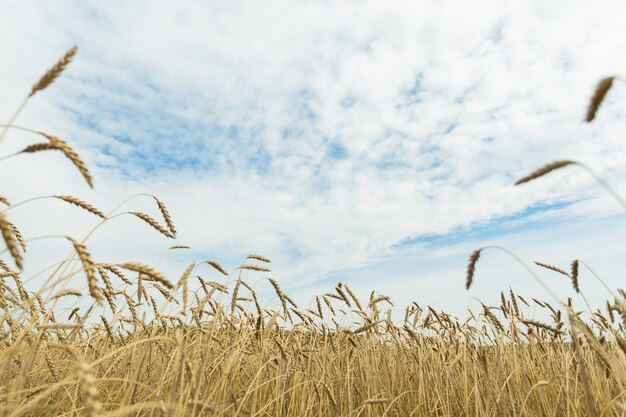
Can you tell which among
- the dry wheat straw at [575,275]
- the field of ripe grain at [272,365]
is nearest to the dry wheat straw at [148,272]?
the field of ripe grain at [272,365]

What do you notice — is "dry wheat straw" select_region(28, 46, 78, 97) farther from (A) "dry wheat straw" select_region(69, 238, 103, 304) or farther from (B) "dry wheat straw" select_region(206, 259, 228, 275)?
(B) "dry wheat straw" select_region(206, 259, 228, 275)

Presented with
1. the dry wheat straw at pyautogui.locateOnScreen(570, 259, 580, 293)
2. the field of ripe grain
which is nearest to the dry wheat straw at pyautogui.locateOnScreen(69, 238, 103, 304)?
the field of ripe grain

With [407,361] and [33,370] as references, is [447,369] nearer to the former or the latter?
[407,361]

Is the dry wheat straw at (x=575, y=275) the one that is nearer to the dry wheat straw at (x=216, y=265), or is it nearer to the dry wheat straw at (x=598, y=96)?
the dry wheat straw at (x=598, y=96)

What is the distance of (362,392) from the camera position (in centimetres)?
381

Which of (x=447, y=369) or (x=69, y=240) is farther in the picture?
(x=447, y=369)

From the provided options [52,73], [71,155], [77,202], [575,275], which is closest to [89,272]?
[71,155]

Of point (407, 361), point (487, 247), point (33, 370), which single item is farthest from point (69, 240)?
point (407, 361)

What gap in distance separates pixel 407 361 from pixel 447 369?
1213 mm

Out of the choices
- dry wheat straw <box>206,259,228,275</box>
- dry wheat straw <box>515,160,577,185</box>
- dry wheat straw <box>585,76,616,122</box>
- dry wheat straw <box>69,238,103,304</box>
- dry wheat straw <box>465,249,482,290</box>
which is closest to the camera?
dry wheat straw <box>69,238,103,304</box>

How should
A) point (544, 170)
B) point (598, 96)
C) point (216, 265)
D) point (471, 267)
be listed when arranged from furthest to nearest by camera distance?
point (216, 265)
point (471, 267)
point (544, 170)
point (598, 96)

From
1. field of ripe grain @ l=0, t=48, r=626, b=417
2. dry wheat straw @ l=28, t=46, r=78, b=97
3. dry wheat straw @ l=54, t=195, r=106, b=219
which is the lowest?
field of ripe grain @ l=0, t=48, r=626, b=417

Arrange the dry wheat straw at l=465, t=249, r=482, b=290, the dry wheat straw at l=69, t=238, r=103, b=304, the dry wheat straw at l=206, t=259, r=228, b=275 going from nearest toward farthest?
the dry wheat straw at l=69, t=238, r=103, b=304 → the dry wheat straw at l=465, t=249, r=482, b=290 → the dry wheat straw at l=206, t=259, r=228, b=275

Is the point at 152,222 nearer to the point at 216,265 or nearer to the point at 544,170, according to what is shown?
the point at 216,265
